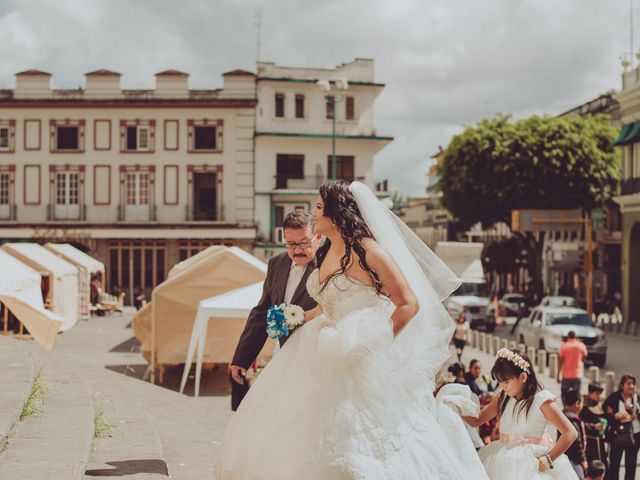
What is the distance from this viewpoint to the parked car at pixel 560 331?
87.2 feet

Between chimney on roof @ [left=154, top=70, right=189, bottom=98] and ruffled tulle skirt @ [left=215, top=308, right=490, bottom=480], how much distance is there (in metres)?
48.7

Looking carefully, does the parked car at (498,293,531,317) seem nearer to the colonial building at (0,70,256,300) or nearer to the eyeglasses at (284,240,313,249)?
the colonial building at (0,70,256,300)

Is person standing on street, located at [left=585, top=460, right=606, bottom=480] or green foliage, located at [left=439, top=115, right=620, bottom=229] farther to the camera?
green foliage, located at [left=439, top=115, right=620, bottom=229]

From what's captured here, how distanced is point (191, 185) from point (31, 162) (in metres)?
8.72

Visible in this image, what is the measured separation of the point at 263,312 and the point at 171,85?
47.6m

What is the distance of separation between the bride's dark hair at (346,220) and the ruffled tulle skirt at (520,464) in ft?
4.91

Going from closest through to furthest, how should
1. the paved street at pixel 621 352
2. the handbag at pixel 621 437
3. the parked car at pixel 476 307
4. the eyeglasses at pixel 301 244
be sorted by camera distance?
the eyeglasses at pixel 301 244, the handbag at pixel 621 437, the paved street at pixel 621 352, the parked car at pixel 476 307

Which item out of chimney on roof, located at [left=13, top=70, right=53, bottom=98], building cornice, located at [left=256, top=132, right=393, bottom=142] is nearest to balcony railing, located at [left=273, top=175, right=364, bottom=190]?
building cornice, located at [left=256, top=132, right=393, bottom=142]

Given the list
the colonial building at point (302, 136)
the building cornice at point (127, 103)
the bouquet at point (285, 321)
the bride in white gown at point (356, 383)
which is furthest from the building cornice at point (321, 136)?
the bride in white gown at point (356, 383)

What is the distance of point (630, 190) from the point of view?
145 feet

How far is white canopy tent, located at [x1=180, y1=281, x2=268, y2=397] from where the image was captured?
1694 centimetres

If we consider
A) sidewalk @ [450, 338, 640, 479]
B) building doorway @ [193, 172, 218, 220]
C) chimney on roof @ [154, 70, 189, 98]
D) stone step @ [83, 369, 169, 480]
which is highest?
chimney on roof @ [154, 70, 189, 98]

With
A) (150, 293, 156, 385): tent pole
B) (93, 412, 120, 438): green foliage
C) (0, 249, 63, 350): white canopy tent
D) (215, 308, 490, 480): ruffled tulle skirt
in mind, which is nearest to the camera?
(215, 308, 490, 480): ruffled tulle skirt

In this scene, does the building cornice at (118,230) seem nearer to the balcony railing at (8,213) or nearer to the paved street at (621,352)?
the balcony railing at (8,213)
